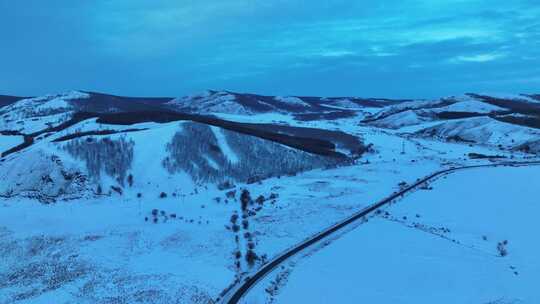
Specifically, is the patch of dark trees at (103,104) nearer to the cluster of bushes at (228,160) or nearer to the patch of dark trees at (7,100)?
the patch of dark trees at (7,100)

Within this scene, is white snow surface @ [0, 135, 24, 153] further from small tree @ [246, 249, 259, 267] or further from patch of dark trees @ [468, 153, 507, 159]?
patch of dark trees @ [468, 153, 507, 159]

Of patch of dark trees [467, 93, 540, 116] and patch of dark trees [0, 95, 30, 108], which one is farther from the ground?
patch of dark trees [0, 95, 30, 108]

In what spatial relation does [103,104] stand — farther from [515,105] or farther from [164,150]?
[515,105]

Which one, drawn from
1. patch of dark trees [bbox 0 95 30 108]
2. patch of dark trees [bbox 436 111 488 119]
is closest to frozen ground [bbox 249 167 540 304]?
patch of dark trees [bbox 436 111 488 119]

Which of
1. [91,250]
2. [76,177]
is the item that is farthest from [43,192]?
[91,250]

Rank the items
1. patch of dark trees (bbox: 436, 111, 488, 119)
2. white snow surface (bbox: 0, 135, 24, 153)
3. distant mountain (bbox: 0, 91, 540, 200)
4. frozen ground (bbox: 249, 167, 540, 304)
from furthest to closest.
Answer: patch of dark trees (bbox: 436, 111, 488, 119) → white snow surface (bbox: 0, 135, 24, 153) → distant mountain (bbox: 0, 91, 540, 200) → frozen ground (bbox: 249, 167, 540, 304)

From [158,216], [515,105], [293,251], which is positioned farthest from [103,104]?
[293,251]
